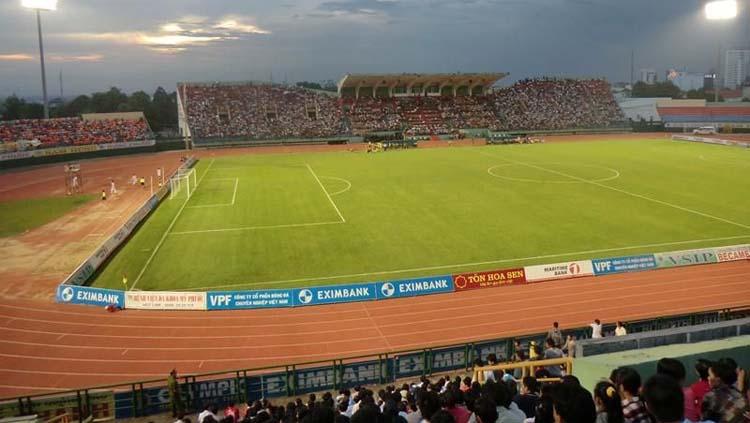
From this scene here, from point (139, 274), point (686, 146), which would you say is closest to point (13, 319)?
point (139, 274)

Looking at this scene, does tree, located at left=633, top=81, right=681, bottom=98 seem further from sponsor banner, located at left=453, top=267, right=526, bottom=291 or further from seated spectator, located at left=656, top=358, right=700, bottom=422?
seated spectator, located at left=656, top=358, right=700, bottom=422

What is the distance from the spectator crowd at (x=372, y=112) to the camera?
9294cm

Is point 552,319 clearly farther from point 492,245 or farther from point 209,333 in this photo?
point 209,333

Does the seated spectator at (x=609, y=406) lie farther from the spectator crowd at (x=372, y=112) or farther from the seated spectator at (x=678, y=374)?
the spectator crowd at (x=372, y=112)

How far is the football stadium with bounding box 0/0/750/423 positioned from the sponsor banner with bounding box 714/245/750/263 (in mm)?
103

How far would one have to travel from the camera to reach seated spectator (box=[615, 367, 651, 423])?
548 cm

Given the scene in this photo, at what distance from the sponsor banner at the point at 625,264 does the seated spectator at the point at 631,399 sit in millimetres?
21791

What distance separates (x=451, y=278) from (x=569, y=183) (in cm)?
2741

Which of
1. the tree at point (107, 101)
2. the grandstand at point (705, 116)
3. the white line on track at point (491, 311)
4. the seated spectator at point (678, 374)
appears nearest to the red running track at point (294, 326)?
the white line on track at point (491, 311)

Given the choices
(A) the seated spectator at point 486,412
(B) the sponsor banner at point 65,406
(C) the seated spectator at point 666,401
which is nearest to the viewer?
(C) the seated spectator at point 666,401

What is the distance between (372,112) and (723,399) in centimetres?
9450

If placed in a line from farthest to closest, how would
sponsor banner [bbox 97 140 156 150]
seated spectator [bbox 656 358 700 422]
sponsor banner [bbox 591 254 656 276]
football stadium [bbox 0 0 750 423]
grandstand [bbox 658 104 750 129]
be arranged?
grandstand [bbox 658 104 750 129]
sponsor banner [bbox 97 140 156 150]
sponsor banner [bbox 591 254 656 276]
football stadium [bbox 0 0 750 423]
seated spectator [bbox 656 358 700 422]

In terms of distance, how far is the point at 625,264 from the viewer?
26562 mm

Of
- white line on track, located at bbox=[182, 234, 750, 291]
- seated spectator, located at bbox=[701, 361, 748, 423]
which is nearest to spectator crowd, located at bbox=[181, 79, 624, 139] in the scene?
white line on track, located at bbox=[182, 234, 750, 291]
